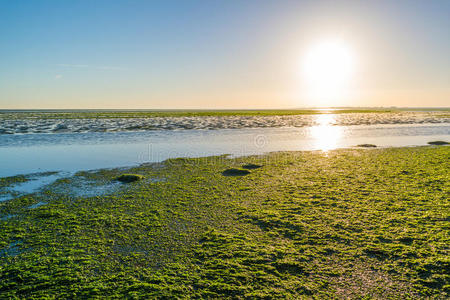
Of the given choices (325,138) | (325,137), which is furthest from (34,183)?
(325,137)

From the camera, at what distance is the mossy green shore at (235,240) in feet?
16.6

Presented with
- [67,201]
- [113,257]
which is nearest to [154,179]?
[67,201]

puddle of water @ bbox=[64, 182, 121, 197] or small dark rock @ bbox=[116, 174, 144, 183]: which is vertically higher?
small dark rock @ bbox=[116, 174, 144, 183]

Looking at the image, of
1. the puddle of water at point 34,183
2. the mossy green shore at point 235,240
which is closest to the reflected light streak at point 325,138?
the mossy green shore at point 235,240

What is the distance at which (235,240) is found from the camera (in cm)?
677

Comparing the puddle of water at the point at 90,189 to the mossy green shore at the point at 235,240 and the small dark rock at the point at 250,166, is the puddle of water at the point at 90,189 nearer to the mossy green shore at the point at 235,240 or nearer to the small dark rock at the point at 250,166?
the mossy green shore at the point at 235,240

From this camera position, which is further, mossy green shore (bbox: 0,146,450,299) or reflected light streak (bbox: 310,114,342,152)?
reflected light streak (bbox: 310,114,342,152)

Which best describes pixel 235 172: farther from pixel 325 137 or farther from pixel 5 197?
pixel 325 137

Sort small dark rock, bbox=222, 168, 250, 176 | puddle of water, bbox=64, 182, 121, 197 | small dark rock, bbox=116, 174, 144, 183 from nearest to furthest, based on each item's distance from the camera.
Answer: puddle of water, bbox=64, 182, 121, 197
small dark rock, bbox=116, 174, 144, 183
small dark rock, bbox=222, 168, 250, 176

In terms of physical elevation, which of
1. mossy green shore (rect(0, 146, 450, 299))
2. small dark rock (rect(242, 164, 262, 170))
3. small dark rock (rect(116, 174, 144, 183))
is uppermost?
small dark rock (rect(242, 164, 262, 170))

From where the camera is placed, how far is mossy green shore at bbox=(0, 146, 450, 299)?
16.6ft

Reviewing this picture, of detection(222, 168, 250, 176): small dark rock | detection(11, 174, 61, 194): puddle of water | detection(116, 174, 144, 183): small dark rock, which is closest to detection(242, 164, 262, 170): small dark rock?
detection(222, 168, 250, 176): small dark rock

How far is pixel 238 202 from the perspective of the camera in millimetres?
9570

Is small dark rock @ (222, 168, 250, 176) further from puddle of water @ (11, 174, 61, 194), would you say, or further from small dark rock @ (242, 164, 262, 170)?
puddle of water @ (11, 174, 61, 194)
